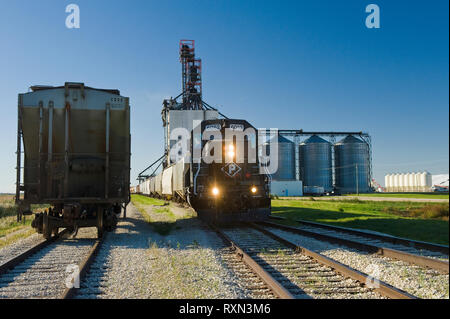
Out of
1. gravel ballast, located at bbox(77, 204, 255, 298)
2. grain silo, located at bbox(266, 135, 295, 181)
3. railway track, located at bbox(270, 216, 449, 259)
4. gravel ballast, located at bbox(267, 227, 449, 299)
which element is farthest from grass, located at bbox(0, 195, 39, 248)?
grain silo, located at bbox(266, 135, 295, 181)

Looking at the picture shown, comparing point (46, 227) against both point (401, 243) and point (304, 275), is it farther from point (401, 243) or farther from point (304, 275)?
point (401, 243)

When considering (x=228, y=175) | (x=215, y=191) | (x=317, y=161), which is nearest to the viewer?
(x=215, y=191)

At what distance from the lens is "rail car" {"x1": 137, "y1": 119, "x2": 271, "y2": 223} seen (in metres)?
13.1

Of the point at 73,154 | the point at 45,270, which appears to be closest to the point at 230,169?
the point at 73,154

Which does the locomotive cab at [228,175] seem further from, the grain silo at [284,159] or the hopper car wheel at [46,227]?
the grain silo at [284,159]

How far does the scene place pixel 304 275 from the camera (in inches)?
256

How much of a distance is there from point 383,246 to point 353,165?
5096cm

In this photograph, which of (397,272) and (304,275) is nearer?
(397,272)

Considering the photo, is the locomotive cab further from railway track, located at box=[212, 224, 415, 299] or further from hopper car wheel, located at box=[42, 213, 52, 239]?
hopper car wheel, located at box=[42, 213, 52, 239]

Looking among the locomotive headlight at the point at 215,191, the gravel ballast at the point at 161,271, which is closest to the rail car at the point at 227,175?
the locomotive headlight at the point at 215,191

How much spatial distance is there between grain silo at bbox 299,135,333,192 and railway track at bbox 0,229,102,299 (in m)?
52.6

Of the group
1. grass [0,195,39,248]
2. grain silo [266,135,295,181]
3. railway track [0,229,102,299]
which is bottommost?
grass [0,195,39,248]

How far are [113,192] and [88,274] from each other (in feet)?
16.4
